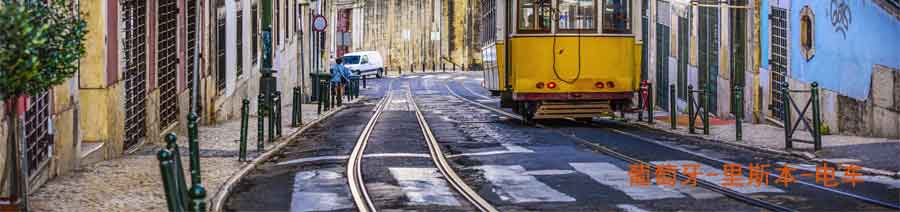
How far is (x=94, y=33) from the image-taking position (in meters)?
15.7

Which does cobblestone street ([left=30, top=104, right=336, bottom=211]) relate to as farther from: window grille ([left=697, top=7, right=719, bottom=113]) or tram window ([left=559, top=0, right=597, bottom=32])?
window grille ([left=697, top=7, right=719, bottom=113])

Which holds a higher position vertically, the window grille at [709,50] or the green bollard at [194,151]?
the window grille at [709,50]

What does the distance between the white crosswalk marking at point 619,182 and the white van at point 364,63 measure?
52064 mm

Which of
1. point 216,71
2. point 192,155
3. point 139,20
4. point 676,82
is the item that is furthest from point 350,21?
point 192,155

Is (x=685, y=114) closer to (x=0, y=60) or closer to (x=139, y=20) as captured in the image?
(x=139, y=20)

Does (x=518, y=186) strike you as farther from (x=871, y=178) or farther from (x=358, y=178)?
(x=871, y=178)

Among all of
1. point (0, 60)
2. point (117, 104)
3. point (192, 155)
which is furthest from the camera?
point (117, 104)

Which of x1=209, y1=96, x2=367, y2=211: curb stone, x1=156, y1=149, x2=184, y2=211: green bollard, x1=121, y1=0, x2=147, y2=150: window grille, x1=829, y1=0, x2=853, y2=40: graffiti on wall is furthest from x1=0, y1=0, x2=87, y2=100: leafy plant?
x1=829, y1=0, x2=853, y2=40: graffiti on wall

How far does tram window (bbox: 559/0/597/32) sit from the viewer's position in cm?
2347

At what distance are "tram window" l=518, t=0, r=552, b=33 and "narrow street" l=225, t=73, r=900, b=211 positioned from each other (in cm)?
170

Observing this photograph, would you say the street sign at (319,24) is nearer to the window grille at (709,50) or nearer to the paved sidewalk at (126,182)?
the window grille at (709,50)

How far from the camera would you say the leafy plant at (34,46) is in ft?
28.2

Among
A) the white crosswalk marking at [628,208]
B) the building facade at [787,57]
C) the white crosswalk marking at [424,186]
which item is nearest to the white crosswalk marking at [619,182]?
the white crosswalk marking at [628,208]

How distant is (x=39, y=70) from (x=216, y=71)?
1703 cm
